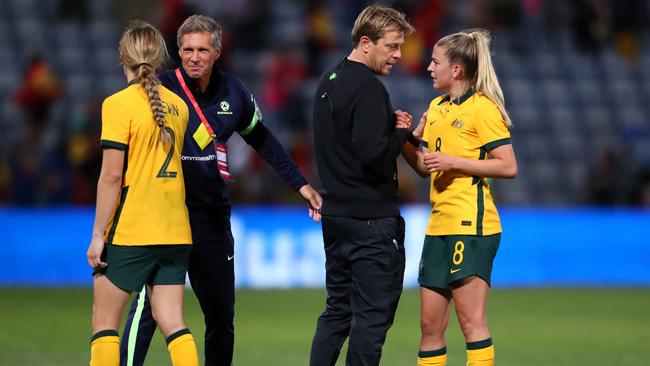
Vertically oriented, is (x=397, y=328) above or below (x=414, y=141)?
below

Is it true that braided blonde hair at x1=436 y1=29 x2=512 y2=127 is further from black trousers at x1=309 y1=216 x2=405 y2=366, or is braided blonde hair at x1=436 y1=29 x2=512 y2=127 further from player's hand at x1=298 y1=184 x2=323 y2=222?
player's hand at x1=298 y1=184 x2=323 y2=222

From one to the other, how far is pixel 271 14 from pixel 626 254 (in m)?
7.42

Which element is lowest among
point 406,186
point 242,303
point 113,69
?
point 242,303

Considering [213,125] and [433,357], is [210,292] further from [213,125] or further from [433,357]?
[433,357]

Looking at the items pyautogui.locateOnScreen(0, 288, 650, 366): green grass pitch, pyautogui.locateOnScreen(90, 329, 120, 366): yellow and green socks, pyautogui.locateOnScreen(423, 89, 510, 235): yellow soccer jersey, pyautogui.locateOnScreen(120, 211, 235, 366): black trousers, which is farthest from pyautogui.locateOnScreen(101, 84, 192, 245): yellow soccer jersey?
pyautogui.locateOnScreen(0, 288, 650, 366): green grass pitch

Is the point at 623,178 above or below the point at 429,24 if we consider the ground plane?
below

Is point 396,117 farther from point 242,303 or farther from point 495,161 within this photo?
point 242,303

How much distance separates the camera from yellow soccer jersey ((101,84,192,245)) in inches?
236

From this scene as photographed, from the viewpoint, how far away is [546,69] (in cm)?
2033

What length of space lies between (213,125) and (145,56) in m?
0.95

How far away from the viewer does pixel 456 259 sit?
6.62 meters

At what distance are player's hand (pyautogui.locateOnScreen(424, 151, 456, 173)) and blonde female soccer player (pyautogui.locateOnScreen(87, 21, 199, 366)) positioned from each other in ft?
4.70

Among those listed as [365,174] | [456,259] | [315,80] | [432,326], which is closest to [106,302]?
[365,174]

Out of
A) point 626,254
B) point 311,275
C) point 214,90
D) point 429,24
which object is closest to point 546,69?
point 429,24
